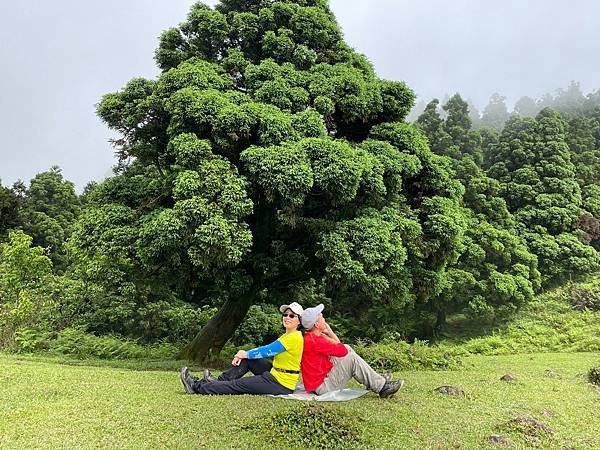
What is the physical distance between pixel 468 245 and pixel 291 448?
18.0m

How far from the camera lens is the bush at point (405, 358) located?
11344 mm

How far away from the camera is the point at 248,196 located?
10102 mm

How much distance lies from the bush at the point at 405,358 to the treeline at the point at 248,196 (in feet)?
3.92

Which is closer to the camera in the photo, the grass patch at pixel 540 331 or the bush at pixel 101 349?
the bush at pixel 101 349

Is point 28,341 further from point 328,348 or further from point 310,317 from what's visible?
point 328,348

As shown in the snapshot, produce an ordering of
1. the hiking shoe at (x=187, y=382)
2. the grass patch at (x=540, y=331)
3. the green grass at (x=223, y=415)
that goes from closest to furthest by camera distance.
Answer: the green grass at (x=223, y=415) → the hiking shoe at (x=187, y=382) → the grass patch at (x=540, y=331)

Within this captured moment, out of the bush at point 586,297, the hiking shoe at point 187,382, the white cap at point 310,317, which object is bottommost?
the bush at point 586,297

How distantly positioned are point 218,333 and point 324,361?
6503 mm

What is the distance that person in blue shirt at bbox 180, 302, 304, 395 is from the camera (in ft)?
20.3

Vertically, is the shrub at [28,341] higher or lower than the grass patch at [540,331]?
higher

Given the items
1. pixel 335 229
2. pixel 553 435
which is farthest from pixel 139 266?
pixel 553 435

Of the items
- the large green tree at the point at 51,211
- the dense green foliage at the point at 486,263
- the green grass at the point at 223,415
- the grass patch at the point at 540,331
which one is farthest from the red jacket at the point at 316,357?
the large green tree at the point at 51,211

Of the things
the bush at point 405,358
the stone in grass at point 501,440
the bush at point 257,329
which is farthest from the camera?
the bush at point 257,329

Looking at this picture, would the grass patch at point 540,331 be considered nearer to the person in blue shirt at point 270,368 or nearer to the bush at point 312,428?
the person in blue shirt at point 270,368
